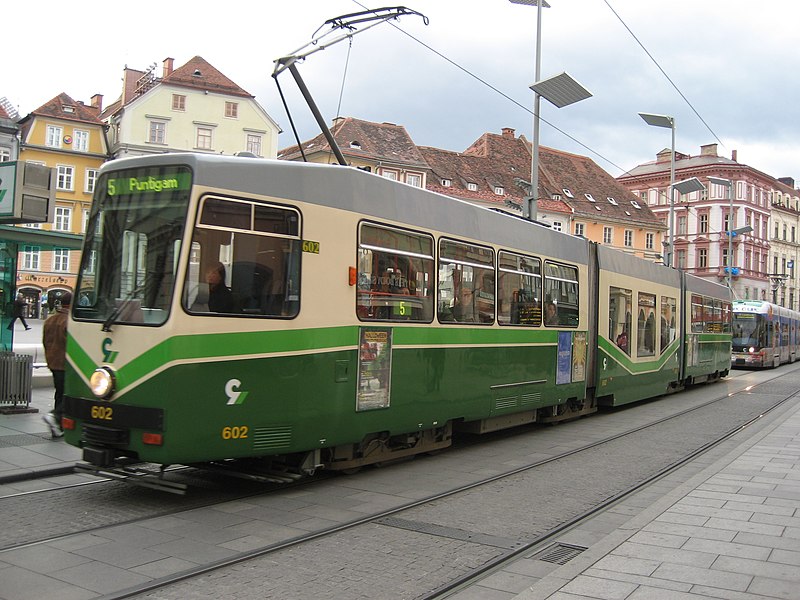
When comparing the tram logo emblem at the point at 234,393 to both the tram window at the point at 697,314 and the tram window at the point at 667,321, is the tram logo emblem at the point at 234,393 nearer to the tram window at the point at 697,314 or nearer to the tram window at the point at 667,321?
the tram window at the point at 667,321

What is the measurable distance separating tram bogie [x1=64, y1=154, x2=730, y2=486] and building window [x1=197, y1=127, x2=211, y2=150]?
150 feet

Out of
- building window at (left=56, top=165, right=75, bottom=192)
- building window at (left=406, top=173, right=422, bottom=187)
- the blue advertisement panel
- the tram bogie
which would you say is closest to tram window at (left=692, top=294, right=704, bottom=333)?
the blue advertisement panel

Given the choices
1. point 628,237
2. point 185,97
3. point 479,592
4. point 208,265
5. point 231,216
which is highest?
point 185,97

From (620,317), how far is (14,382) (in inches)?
440

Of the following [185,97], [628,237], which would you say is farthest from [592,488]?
[628,237]

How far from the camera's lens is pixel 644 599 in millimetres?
4848

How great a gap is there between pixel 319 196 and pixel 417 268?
1836 mm

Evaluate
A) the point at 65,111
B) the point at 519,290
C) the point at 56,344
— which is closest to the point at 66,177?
the point at 65,111

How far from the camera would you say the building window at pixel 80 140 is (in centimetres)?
5659

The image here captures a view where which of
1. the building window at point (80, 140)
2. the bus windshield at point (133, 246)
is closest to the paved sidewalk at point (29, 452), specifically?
the bus windshield at point (133, 246)

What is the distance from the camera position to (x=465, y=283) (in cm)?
1045

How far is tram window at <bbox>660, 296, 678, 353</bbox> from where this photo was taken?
1947 cm

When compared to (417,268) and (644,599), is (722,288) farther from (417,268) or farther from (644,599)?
(644,599)

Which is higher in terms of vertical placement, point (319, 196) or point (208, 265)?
point (319, 196)
